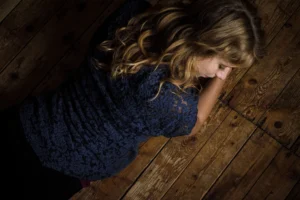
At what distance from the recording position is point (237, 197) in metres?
1.70

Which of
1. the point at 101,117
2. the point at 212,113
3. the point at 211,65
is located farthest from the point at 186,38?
the point at 212,113

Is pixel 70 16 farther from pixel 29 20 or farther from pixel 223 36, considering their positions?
pixel 223 36

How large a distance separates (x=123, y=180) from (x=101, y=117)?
2.42 feet

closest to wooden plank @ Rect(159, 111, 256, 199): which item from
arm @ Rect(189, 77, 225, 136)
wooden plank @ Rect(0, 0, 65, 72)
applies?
arm @ Rect(189, 77, 225, 136)

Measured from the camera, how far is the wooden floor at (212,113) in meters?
1.71

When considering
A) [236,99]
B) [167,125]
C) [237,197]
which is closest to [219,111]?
[236,99]

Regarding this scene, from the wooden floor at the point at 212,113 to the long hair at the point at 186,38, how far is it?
2.42 ft

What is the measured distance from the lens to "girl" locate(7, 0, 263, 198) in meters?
0.98

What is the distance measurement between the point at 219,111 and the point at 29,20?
1135mm

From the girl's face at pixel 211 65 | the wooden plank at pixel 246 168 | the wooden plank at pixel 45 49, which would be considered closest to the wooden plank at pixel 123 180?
the wooden plank at pixel 246 168

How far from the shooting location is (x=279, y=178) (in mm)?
1702

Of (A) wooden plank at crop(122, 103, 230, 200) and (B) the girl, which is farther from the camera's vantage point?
(A) wooden plank at crop(122, 103, 230, 200)

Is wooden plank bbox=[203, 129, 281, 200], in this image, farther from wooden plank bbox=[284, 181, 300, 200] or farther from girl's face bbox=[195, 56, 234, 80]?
girl's face bbox=[195, 56, 234, 80]

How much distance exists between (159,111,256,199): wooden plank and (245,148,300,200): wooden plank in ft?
0.60
